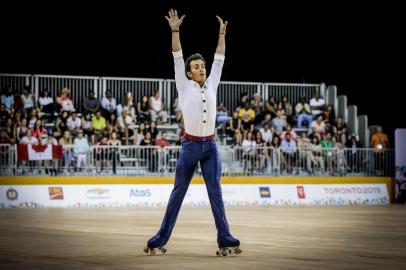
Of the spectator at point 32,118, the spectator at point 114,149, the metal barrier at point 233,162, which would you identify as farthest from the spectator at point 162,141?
the spectator at point 32,118

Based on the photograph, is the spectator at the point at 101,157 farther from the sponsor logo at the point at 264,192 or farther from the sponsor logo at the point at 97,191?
the sponsor logo at the point at 264,192

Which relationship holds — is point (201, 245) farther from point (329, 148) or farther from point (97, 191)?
point (329, 148)

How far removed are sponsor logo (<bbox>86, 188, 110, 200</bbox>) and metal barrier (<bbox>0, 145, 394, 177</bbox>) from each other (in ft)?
1.84

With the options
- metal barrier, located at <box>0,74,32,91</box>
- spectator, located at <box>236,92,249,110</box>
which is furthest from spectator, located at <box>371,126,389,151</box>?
metal barrier, located at <box>0,74,32,91</box>

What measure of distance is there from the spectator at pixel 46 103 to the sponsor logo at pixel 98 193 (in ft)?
12.6

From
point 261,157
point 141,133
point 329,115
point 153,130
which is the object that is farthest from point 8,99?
point 329,115

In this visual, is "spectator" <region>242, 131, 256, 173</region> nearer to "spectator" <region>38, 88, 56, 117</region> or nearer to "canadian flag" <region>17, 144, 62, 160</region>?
"canadian flag" <region>17, 144, 62, 160</region>

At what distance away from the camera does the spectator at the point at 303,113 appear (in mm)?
32969

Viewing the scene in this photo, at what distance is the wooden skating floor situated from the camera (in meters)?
8.77

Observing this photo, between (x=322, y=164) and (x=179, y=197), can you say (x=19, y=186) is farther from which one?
(x=179, y=197)

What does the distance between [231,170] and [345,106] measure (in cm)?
722

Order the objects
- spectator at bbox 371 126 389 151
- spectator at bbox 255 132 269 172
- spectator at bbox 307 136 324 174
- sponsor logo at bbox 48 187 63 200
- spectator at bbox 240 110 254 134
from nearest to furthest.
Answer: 1. sponsor logo at bbox 48 187 63 200
2. spectator at bbox 255 132 269 172
3. spectator at bbox 307 136 324 174
4. spectator at bbox 240 110 254 134
5. spectator at bbox 371 126 389 151

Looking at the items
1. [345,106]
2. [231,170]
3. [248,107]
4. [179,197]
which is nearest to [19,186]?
[231,170]

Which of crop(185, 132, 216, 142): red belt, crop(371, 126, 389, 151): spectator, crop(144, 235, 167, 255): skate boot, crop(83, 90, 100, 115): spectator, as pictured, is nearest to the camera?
crop(144, 235, 167, 255): skate boot
